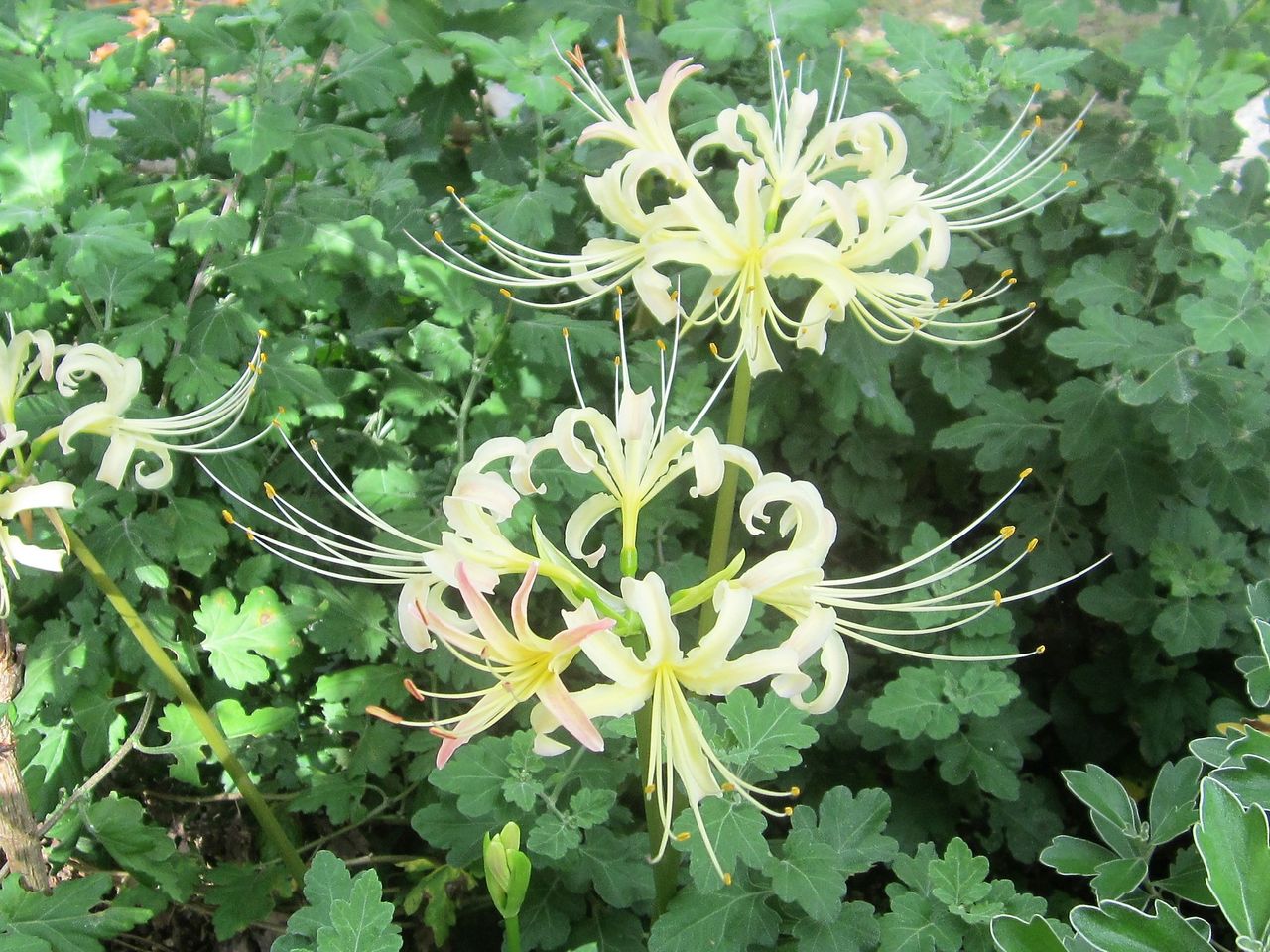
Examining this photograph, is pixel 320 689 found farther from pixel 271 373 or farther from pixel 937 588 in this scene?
pixel 937 588

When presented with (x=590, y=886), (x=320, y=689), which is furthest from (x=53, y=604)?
(x=590, y=886)

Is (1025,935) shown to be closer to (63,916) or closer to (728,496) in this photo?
(728,496)

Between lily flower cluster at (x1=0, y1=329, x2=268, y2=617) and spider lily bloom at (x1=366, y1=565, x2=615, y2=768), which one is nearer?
spider lily bloom at (x1=366, y1=565, x2=615, y2=768)

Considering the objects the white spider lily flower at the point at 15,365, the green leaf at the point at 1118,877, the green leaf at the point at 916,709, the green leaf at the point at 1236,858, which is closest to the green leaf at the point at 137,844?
the white spider lily flower at the point at 15,365

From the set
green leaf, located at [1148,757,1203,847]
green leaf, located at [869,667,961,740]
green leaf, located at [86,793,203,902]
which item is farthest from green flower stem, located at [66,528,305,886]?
green leaf, located at [1148,757,1203,847]

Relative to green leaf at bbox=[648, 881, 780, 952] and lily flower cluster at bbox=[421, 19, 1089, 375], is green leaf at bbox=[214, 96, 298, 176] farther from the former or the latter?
green leaf at bbox=[648, 881, 780, 952]

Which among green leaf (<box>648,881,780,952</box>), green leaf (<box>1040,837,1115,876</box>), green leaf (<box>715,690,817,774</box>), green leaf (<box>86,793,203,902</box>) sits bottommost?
green leaf (<box>86,793,203,902</box>)

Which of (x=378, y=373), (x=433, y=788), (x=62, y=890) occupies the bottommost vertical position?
(x=433, y=788)
